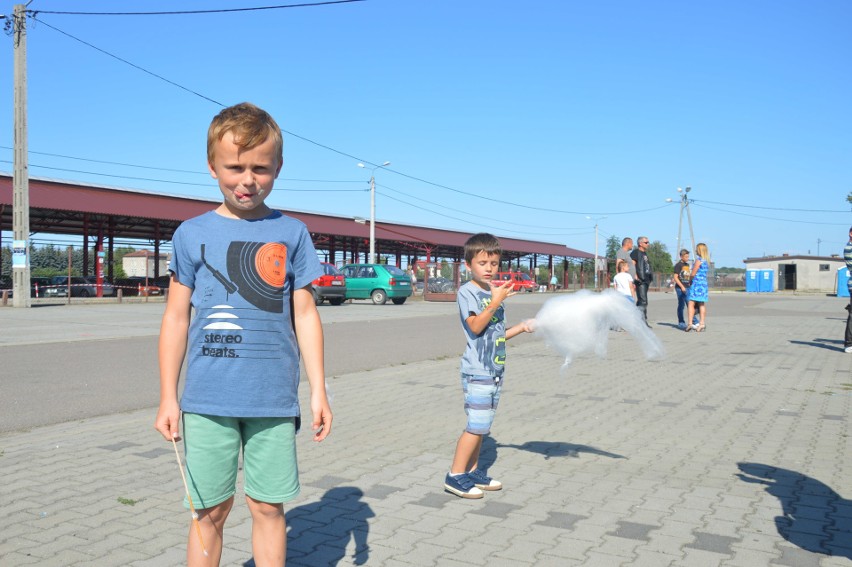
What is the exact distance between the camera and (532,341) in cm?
1527

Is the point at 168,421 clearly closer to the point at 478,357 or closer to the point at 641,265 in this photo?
the point at 478,357

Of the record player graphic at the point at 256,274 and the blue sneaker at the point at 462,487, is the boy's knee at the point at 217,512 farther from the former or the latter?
the blue sneaker at the point at 462,487

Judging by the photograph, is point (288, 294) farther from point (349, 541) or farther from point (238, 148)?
point (349, 541)

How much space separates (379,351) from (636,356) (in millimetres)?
4190

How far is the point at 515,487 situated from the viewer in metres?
4.82

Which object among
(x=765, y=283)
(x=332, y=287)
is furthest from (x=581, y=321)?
(x=765, y=283)

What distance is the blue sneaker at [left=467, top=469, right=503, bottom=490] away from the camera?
471cm

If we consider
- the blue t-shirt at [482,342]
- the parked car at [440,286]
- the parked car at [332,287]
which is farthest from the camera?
the parked car at [440,286]

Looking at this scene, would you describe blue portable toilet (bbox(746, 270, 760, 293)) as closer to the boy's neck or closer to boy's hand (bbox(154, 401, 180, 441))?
the boy's neck

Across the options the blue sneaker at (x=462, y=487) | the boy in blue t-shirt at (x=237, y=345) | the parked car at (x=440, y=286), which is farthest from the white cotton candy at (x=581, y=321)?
the parked car at (x=440, y=286)

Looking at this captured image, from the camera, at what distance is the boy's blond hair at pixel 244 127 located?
2658 mm

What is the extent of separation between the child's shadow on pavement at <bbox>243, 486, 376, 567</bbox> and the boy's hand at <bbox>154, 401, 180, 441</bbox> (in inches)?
43.6

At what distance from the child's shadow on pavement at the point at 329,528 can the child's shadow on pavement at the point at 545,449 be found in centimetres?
127

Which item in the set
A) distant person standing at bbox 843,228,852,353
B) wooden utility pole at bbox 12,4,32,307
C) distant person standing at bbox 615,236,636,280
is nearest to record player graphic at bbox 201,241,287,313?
distant person standing at bbox 843,228,852,353
